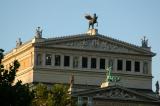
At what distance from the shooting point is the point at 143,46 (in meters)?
129

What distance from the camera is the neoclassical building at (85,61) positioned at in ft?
396

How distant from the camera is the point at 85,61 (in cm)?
12325

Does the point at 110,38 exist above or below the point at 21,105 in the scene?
above

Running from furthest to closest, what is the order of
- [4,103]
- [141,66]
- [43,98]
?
[141,66], [43,98], [4,103]

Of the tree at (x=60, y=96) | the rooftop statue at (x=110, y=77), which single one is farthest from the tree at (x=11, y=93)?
the rooftop statue at (x=110, y=77)

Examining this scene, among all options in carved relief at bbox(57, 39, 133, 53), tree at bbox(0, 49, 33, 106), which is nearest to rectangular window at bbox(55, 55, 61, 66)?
carved relief at bbox(57, 39, 133, 53)

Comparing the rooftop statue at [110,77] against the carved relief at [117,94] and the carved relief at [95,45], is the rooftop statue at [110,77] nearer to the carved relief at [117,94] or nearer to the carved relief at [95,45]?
the carved relief at [117,94]

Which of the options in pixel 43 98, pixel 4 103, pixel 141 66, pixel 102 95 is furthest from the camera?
pixel 141 66

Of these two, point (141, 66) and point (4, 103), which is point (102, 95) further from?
point (4, 103)

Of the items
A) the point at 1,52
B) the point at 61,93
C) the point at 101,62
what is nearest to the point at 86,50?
the point at 101,62

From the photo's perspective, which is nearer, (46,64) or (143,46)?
(46,64)

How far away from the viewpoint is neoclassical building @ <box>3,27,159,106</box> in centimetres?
12056

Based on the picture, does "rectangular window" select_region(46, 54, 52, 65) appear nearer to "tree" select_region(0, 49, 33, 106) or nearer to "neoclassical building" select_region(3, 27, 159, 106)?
"neoclassical building" select_region(3, 27, 159, 106)

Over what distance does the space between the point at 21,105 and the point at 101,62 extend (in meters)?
67.2
